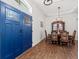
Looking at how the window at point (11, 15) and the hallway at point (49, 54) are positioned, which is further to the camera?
the hallway at point (49, 54)

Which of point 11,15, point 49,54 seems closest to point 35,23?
point 49,54

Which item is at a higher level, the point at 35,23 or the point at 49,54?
the point at 35,23

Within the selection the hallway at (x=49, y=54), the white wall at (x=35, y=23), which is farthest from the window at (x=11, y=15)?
the white wall at (x=35, y=23)

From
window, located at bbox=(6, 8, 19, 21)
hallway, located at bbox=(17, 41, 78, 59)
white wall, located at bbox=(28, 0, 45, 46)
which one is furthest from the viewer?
white wall, located at bbox=(28, 0, 45, 46)

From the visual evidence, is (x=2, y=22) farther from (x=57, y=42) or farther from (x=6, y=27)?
(x=57, y=42)

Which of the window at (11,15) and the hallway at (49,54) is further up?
the window at (11,15)

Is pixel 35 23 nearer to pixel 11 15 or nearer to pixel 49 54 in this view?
pixel 49 54

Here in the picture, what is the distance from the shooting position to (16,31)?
3.72m

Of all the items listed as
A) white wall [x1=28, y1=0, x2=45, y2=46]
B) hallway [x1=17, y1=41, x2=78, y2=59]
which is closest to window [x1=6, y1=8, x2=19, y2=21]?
hallway [x1=17, y1=41, x2=78, y2=59]

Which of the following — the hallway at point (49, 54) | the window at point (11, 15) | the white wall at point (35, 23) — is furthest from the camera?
the white wall at point (35, 23)

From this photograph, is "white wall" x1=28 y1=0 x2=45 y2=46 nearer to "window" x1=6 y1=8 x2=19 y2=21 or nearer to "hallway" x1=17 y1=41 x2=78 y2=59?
"hallway" x1=17 y1=41 x2=78 y2=59

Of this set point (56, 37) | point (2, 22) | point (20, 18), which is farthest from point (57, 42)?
point (2, 22)

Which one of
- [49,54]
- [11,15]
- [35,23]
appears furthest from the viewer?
[35,23]

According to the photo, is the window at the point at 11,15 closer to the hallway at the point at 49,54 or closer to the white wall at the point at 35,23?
the hallway at the point at 49,54
